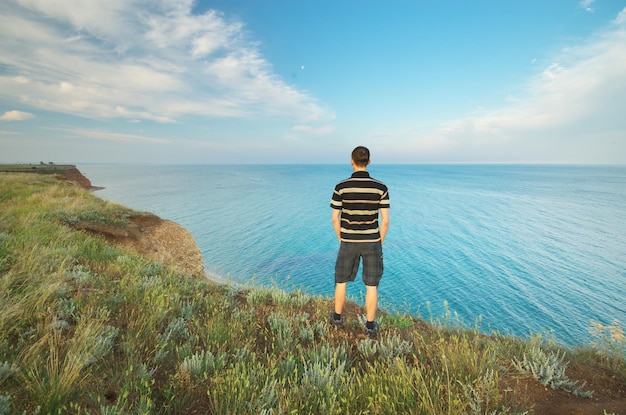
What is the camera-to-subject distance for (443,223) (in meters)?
46.5

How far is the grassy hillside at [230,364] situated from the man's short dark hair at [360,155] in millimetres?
3026

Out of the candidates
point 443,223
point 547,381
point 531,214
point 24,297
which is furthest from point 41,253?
point 531,214

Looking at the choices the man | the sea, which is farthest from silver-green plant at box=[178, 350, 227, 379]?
the sea

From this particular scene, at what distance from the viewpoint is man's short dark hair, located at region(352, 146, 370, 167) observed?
16.9ft

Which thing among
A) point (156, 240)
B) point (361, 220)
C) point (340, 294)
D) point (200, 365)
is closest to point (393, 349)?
point (340, 294)

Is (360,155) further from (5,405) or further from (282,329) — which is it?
(5,405)

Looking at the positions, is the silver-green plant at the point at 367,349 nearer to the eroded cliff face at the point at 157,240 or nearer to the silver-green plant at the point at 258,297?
the silver-green plant at the point at 258,297

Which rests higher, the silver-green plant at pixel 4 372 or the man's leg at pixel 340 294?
the silver-green plant at pixel 4 372

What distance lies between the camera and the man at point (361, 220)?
5090 millimetres

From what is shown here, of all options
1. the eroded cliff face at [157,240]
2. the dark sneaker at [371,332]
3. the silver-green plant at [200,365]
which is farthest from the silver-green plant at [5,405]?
the eroded cliff face at [157,240]

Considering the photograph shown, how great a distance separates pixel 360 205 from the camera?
5082 millimetres

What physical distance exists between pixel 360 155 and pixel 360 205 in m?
0.92

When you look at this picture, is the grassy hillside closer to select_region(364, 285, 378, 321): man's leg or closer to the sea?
select_region(364, 285, 378, 321): man's leg

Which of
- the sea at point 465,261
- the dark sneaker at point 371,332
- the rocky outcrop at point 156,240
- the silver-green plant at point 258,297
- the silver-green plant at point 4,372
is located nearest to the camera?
the silver-green plant at point 4,372
